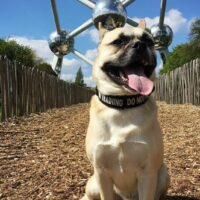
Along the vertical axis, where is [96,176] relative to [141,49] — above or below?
below

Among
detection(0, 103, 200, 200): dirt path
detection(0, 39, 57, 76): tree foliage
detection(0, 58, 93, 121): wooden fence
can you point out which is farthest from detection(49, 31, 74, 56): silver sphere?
detection(0, 103, 200, 200): dirt path

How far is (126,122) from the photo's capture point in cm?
429

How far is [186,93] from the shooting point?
640 inches

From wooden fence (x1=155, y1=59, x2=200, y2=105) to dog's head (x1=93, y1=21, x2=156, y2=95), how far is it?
1035 cm

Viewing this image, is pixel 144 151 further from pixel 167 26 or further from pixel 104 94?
pixel 167 26

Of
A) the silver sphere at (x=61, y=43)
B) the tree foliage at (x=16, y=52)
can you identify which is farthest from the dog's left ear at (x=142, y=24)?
the silver sphere at (x=61, y=43)

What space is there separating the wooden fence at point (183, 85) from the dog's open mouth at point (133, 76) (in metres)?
10.4

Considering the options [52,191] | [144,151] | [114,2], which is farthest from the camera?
[114,2]

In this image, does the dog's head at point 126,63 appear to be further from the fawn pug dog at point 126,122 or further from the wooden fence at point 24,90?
the wooden fence at point 24,90

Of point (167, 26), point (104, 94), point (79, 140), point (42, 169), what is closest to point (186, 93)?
point (79, 140)

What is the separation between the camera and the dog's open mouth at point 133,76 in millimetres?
4219

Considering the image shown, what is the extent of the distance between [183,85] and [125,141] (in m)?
12.6

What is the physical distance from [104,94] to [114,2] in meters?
24.7

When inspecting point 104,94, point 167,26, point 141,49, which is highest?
point 167,26
